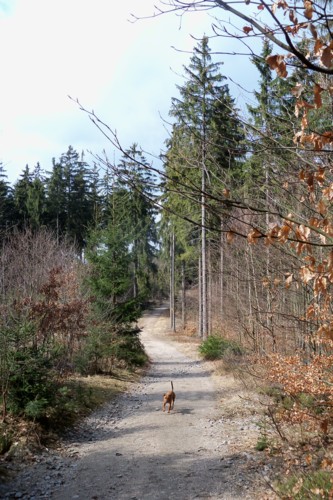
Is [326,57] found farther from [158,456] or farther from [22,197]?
[22,197]

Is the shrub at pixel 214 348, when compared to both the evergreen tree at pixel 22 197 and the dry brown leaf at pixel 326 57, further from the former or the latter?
the evergreen tree at pixel 22 197

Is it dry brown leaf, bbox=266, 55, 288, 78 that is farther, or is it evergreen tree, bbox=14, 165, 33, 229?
evergreen tree, bbox=14, 165, 33, 229

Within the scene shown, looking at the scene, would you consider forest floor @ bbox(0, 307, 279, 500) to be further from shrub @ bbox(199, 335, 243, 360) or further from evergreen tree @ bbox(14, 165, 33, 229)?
evergreen tree @ bbox(14, 165, 33, 229)

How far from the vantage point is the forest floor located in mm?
5977

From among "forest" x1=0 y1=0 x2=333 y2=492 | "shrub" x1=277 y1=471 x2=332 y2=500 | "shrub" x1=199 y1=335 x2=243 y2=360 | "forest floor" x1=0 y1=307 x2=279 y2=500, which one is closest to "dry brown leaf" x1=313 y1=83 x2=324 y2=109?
"forest" x1=0 y1=0 x2=333 y2=492

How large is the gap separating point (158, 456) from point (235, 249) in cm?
645

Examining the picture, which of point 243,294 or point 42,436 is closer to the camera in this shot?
point 42,436

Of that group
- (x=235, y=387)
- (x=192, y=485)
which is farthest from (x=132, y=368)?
(x=192, y=485)

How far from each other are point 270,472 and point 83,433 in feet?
13.3

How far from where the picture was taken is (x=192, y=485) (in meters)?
6.13

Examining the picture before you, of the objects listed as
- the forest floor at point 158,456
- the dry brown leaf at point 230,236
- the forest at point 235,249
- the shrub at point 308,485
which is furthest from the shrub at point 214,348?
the dry brown leaf at point 230,236

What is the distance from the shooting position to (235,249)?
12.4m

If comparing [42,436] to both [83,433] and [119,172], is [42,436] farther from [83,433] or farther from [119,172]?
[119,172]

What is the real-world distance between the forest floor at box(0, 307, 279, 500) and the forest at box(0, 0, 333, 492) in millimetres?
927
